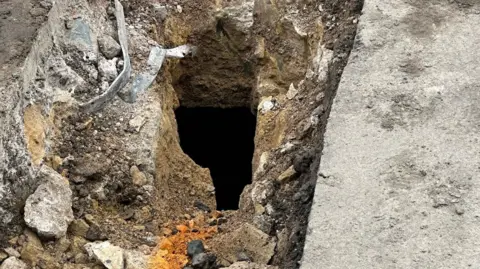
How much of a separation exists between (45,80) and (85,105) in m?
0.33

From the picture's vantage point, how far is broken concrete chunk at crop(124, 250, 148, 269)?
3.74m

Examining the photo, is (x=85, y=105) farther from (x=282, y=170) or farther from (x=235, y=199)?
(x=235, y=199)

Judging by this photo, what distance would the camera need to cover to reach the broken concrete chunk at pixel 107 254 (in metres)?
3.67

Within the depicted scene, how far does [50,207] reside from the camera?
3.77 metres

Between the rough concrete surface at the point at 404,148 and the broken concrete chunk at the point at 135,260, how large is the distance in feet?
4.32

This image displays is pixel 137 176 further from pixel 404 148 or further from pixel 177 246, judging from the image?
pixel 404 148

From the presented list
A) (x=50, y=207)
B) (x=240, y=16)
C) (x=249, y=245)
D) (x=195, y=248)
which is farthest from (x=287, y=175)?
(x=240, y=16)

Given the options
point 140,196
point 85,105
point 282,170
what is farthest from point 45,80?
point 282,170

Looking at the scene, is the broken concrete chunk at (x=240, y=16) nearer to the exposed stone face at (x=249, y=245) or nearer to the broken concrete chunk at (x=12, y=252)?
the exposed stone face at (x=249, y=245)

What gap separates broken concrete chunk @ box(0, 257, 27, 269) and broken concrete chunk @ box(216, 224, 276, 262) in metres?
1.06

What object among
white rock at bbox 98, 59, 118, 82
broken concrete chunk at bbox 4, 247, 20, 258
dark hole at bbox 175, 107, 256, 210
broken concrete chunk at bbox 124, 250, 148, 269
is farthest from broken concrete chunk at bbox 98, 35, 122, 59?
broken concrete chunk at bbox 4, 247, 20, 258

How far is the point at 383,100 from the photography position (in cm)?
332

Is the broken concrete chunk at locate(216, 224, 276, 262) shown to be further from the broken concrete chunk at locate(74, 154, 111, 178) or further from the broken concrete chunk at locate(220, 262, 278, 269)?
the broken concrete chunk at locate(74, 154, 111, 178)

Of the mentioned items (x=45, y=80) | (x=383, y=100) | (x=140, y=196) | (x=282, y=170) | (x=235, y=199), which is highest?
(x=383, y=100)
